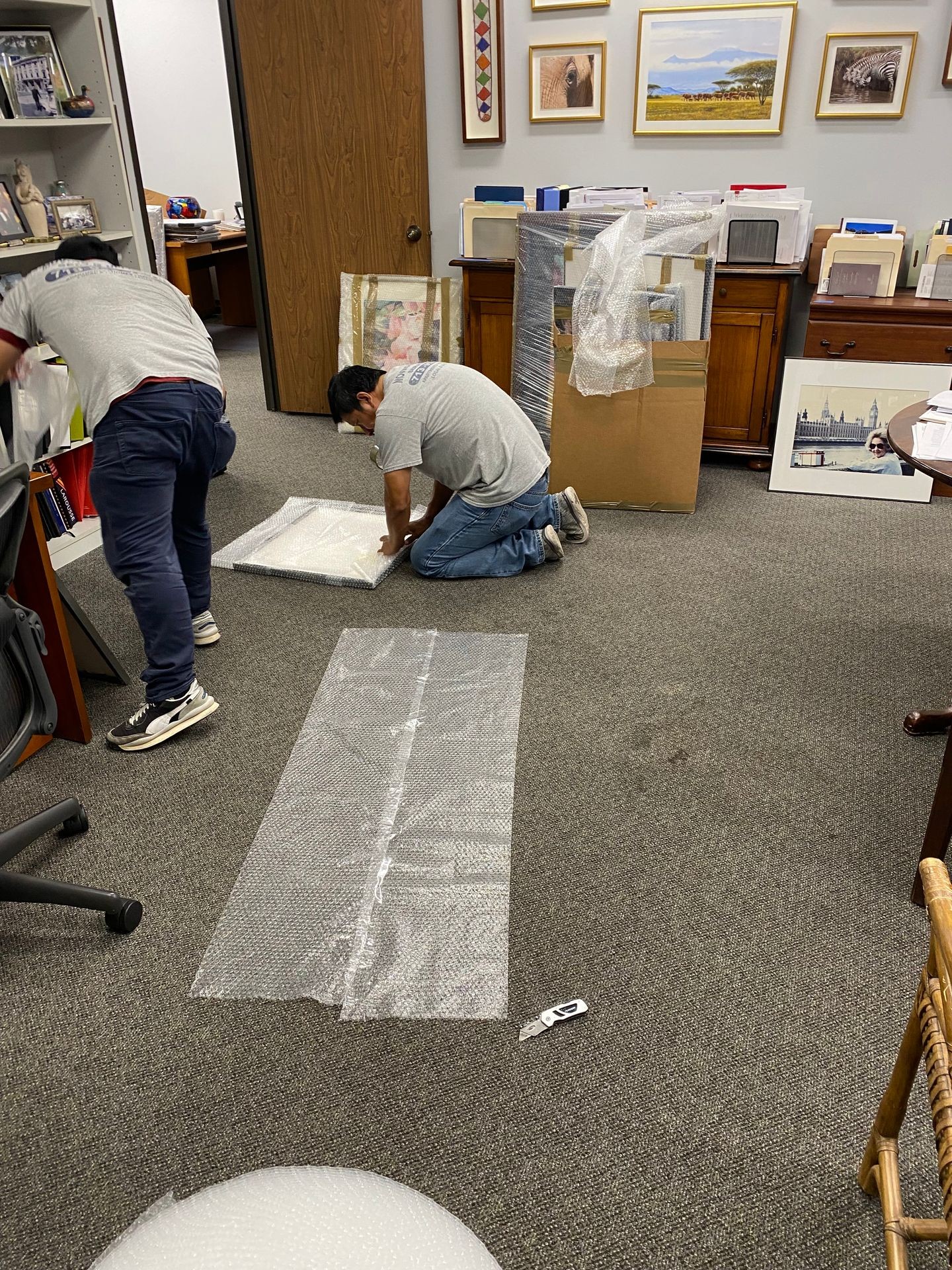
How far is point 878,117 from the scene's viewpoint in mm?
3408

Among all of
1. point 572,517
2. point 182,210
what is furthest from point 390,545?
point 182,210

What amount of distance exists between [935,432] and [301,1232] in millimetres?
1876

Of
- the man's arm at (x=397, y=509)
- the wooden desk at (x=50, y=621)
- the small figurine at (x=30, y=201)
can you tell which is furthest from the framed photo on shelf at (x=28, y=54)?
the man's arm at (x=397, y=509)

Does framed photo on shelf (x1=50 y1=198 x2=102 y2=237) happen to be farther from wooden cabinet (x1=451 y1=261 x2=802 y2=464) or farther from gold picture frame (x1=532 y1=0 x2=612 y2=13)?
gold picture frame (x1=532 y1=0 x2=612 y2=13)

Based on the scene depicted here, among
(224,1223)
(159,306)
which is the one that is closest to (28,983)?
(224,1223)

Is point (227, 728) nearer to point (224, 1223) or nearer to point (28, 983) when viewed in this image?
point (28, 983)

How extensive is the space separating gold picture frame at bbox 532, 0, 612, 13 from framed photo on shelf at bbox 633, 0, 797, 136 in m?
0.16

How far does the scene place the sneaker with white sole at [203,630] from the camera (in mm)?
2588

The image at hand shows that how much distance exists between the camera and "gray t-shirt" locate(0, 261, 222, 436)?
196 cm

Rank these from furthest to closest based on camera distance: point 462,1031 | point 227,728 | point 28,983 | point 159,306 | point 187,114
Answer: point 187,114 < point 227,728 < point 159,306 < point 28,983 < point 462,1031

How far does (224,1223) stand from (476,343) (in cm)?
366

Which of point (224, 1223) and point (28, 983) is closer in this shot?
point (224, 1223)

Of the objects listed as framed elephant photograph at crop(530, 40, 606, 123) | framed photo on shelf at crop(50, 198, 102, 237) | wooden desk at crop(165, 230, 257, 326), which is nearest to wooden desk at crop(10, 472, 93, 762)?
framed photo on shelf at crop(50, 198, 102, 237)

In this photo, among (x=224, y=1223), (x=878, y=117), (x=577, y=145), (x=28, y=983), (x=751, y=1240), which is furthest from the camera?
(x=577, y=145)
